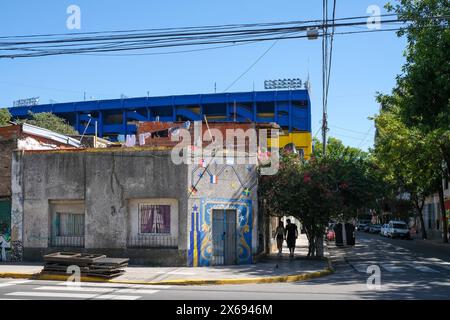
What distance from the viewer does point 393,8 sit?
89.1 ft

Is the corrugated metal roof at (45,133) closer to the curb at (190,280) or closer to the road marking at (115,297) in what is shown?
the curb at (190,280)

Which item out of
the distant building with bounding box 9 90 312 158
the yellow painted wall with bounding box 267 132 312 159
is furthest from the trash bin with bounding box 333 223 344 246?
the yellow painted wall with bounding box 267 132 312 159

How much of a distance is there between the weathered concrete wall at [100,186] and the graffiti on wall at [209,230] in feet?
1.50

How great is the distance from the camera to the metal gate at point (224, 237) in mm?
19688

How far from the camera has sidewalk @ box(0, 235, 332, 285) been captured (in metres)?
15.7

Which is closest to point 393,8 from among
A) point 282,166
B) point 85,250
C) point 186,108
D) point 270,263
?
point 282,166

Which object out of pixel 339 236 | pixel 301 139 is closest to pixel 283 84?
pixel 301 139

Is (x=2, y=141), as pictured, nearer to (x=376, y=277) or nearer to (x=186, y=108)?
(x=376, y=277)

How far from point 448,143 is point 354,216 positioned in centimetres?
948

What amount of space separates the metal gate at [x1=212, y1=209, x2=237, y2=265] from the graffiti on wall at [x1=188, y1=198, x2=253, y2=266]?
0.59ft

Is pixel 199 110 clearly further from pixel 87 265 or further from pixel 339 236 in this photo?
pixel 87 265

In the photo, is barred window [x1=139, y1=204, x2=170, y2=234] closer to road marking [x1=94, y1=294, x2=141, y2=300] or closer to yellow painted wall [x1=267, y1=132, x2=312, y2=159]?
road marking [x1=94, y1=294, x2=141, y2=300]

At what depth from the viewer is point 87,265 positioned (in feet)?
53.6
